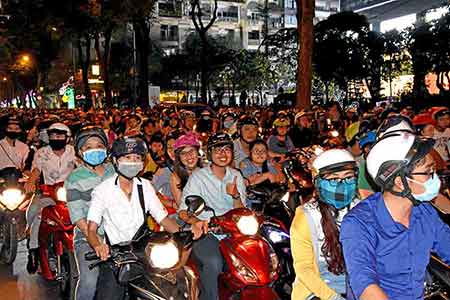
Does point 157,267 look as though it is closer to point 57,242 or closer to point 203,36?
point 57,242

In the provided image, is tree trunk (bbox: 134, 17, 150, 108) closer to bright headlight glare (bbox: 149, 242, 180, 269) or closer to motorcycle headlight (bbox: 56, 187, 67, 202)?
motorcycle headlight (bbox: 56, 187, 67, 202)

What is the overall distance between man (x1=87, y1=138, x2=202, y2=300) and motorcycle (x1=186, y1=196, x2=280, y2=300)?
0.28m

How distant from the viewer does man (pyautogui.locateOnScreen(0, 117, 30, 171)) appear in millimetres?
8867

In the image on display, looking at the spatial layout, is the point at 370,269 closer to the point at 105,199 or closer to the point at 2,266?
the point at 105,199

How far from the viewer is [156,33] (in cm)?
8375

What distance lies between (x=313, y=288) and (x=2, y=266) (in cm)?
622

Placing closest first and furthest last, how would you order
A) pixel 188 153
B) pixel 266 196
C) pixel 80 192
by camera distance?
pixel 80 192, pixel 266 196, pixel 188 153

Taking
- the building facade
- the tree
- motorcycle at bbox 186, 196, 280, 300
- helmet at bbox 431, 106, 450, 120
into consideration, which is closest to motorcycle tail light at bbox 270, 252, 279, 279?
motorcycle at bbox 186, 196, 280, 300

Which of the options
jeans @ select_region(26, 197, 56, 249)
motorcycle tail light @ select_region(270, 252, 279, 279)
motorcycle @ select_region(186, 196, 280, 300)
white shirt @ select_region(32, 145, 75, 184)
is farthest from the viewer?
white shirt @ select_region(32, 145, 75, 184)

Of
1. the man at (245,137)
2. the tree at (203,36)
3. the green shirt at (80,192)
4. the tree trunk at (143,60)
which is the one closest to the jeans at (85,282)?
the green shirt at (80,192)

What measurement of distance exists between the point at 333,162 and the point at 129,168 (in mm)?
1784

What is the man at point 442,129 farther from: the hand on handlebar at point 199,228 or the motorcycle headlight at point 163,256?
the motorcycle headlight at point 163,256

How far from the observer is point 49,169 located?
7.57 metres

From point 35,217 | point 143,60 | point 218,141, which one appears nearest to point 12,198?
point 35,217
